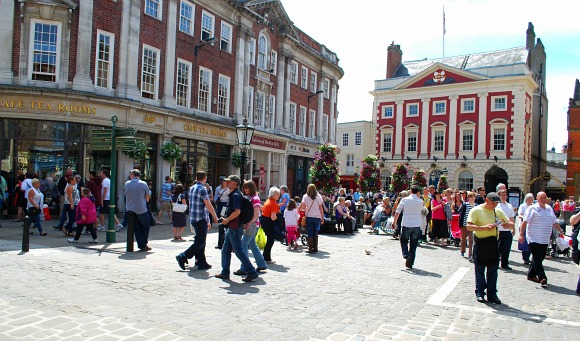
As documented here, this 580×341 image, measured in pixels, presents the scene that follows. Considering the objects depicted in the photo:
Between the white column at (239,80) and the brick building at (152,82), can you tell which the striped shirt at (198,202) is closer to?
the brick building at (152,82)

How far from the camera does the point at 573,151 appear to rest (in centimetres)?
4841

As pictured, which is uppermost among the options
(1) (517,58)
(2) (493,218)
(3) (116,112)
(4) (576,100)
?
(1) (517,58)

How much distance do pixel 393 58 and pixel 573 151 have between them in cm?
2139

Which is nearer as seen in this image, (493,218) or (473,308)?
(473,308)

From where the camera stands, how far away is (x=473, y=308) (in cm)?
691

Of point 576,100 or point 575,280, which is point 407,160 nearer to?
point 576,100

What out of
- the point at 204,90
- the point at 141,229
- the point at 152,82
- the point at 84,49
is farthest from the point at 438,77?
the point at 141,229

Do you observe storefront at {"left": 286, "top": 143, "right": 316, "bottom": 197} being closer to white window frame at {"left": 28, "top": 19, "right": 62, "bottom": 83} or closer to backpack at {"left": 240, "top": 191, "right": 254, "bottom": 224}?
white window frame at {"left": 28, "top": 19, "right": 62, "bottom": 83}

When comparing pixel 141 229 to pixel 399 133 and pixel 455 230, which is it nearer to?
pixel 455 230

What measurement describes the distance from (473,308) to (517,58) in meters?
47.1

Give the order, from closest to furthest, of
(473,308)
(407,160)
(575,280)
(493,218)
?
(473,308), (493,218), (575,280), (407,160)

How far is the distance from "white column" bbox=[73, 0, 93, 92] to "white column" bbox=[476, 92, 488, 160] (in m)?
38.9

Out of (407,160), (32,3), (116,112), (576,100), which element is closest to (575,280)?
(116,112)

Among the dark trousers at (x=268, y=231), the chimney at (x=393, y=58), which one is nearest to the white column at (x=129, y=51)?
the dark trousers at (x=268, y=231)
